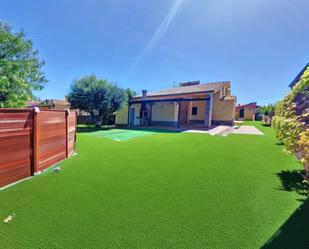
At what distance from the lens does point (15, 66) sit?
27.7 ft

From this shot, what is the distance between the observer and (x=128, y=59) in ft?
54.5

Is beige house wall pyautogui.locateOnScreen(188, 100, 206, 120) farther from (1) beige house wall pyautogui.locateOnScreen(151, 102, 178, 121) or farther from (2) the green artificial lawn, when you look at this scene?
(2) the green artificial lawn

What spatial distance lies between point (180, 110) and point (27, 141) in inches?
755

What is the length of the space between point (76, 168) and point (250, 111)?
41.3 m

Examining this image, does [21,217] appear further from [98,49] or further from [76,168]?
[98,49]

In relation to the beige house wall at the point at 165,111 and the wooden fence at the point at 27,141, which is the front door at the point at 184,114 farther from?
the wooden fence at the point at 27,141

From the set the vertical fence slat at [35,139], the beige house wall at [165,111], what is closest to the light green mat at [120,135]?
the vertical fence slat at [35,139]

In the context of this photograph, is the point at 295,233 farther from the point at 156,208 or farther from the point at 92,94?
the point at 92,94

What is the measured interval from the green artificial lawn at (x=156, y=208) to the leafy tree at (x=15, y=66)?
17.7 feet

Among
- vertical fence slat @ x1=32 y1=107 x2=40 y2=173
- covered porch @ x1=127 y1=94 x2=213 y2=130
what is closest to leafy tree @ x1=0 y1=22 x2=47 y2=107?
vertical fence slat @ x1=32 y1=107 x2=40 y2=173

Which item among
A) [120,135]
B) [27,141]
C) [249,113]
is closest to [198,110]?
[120,135]

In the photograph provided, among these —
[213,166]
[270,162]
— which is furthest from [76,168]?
[270,162]

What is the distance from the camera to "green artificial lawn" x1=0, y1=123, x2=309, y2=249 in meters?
2.32

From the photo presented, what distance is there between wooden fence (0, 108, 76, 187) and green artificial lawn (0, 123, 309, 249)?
43 cm
